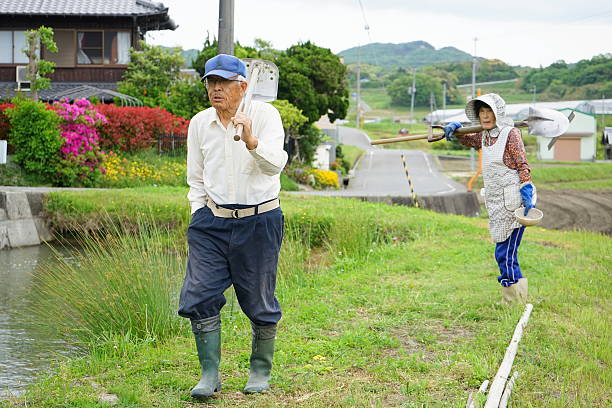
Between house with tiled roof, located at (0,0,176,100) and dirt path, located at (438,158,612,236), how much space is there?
53.8 ft

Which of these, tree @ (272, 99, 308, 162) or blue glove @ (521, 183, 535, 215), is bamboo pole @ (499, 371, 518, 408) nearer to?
blue glove @ (521, 183, 535, 215)

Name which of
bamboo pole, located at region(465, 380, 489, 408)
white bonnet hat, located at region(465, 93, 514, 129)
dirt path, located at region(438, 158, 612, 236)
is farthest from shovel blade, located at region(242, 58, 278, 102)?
dirt path, located at region(438, 158, 612, 236)

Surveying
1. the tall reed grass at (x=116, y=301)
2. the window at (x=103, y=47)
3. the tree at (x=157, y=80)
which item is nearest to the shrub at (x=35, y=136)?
the tree at (x=157, y=80)

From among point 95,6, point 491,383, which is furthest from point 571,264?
point 95,6

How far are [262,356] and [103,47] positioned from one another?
29336 mm

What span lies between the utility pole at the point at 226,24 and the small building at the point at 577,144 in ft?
173

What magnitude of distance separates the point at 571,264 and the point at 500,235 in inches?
127

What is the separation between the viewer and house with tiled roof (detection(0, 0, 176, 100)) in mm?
32344

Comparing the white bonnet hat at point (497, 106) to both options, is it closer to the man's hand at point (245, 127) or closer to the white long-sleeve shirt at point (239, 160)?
the white long-sleeve shirt at point (239, 160)

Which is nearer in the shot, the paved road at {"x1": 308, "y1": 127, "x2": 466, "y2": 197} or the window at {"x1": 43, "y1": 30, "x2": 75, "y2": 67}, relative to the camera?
the paved road at {"x1": 308, "y1": 127, "x2": 466, "y2": 197}

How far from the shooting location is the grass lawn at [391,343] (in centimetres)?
506

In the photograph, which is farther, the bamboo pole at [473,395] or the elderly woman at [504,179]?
the elderly woman at [504,179]

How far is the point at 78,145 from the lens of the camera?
21344 millimetres

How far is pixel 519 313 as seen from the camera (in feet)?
23.7
